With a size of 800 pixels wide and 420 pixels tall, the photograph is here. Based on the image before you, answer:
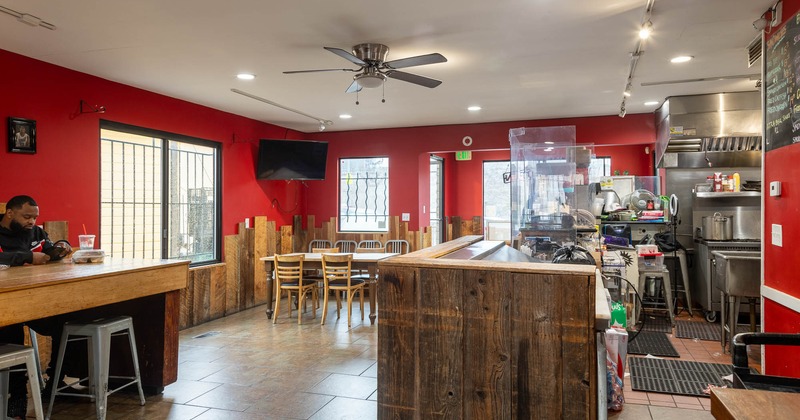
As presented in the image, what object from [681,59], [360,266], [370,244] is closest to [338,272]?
[360,266]

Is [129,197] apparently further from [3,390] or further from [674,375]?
[674,375]

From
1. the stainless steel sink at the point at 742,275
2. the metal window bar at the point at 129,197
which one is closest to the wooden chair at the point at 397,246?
the metal window bar at the point at 129,197

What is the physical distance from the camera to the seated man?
3.08m

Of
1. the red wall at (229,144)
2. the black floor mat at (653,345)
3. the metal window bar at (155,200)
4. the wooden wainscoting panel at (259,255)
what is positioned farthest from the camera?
the wooden wainscoting panel at (259,255)

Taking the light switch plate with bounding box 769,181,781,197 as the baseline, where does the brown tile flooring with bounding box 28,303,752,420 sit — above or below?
below

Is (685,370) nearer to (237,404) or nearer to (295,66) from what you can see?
(237,404)

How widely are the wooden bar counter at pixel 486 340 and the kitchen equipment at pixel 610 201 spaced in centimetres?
491

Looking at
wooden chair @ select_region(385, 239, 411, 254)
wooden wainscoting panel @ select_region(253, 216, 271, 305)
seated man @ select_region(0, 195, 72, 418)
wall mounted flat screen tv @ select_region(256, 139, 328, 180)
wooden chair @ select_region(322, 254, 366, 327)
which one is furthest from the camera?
wooden chair @ select_region(385, 239, 411, 254)

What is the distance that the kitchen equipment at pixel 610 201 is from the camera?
21.0 feet

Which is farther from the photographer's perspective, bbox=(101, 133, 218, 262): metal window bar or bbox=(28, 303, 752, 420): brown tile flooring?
A: bbox=(101, 133, 218, 262): metal window bar

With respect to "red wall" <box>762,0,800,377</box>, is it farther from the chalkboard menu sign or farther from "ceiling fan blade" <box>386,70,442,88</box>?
"ceiling fan blade" <box>386,70,442,88</box>

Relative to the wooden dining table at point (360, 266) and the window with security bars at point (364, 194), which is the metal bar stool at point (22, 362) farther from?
the window with security bars at point (364, 194)

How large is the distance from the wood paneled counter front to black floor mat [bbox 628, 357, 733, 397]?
11.4 ft

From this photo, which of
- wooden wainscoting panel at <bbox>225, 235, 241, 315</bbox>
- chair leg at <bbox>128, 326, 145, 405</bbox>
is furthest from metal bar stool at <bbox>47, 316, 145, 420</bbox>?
wooden wainscoting panel at <bbox>225, 235, 241, 315</bbox>
